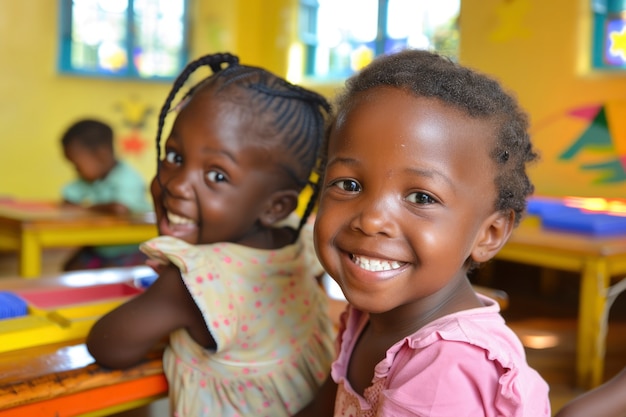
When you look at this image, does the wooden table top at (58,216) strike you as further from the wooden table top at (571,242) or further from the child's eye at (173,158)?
the child's eye at (173,158)

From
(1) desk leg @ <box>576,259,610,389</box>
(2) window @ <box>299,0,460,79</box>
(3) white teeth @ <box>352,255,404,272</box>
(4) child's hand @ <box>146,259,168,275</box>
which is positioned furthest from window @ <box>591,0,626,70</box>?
(3) white teeth @ <box>352,255,404,272</box>

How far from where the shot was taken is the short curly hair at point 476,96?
0.86 m

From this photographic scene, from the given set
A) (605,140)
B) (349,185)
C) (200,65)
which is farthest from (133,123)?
(349,185)

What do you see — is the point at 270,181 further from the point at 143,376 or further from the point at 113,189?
the point at 113,189

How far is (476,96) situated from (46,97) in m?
6.08

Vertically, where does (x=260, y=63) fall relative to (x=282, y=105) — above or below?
below

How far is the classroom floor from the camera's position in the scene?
10.3ft

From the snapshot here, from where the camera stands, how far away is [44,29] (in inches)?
244

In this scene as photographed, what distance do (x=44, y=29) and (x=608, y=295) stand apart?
208 inches

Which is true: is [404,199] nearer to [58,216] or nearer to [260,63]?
[58,216]

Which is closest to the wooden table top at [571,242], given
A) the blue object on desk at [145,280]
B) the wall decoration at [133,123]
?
the blue object on desk at [145,280]

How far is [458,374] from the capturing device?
0.79m

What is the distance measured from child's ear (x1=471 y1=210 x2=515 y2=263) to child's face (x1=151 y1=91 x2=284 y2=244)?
1.50 ft

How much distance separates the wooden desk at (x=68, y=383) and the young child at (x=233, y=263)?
0.02 metres
